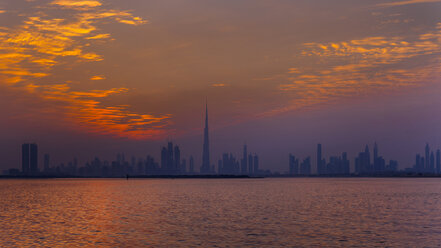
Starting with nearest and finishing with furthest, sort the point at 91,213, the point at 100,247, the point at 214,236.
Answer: the point at 100,247 < the point at 214,236 < the point at 91,213

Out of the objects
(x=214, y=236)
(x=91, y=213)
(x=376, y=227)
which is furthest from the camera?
(x=91, y=213)

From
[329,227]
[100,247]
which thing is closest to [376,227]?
[329,227]

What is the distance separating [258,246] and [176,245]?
7.68 meters

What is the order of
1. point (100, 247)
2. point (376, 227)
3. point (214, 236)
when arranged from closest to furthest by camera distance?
point (100, 247), point (214, 236), point (376, 227)

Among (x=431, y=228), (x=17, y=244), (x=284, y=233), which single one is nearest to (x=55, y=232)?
(x=17, y=244)

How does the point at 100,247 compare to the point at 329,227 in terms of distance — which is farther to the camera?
the point at 329,227

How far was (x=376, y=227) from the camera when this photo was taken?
61.7 meters

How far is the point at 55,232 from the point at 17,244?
890 centimetres

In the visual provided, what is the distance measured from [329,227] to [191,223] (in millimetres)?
17585

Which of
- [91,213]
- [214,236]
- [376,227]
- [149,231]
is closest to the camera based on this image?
[214,236]

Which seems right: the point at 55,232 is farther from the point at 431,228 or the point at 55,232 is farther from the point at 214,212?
the point at 431,228

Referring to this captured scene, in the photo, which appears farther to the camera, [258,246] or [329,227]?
[329,227]

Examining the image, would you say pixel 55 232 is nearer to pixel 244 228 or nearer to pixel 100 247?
pixel 100 247

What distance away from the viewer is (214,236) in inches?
2093
